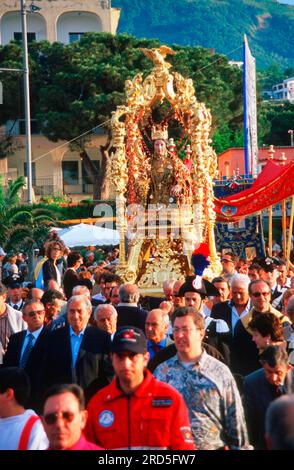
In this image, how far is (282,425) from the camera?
175 inches

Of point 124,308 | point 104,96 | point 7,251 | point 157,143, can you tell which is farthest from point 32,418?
point 104,96

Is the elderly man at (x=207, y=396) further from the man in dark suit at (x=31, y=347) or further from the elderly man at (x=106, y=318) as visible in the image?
the elderly man at (x=106, y=318)

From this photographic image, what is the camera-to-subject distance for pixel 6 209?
28250mm

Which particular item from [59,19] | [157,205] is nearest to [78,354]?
[157,205]

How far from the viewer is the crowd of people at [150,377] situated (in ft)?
20.1

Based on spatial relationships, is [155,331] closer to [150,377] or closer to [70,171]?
[150,377]

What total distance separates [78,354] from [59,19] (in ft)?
193

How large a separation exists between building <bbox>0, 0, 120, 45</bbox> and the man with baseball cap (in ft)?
194

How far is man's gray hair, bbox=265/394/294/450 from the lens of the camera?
4.46 metres

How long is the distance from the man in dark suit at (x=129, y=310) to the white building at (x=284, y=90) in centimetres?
15210

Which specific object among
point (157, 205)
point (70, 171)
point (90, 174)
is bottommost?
point (157, 205)

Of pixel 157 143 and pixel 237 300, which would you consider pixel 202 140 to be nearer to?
pixel 157 143

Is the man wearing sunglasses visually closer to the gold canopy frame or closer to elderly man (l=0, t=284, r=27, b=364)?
elderly man (l=0, t=284, r=27, b=364)

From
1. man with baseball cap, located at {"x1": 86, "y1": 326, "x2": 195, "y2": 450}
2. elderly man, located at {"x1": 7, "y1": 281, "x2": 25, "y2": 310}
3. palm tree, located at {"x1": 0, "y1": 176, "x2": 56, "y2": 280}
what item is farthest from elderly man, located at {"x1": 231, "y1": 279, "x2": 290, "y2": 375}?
palm tree, located at {"x1": 0, "y1": 176, "x2": 56, "y2": 280}
